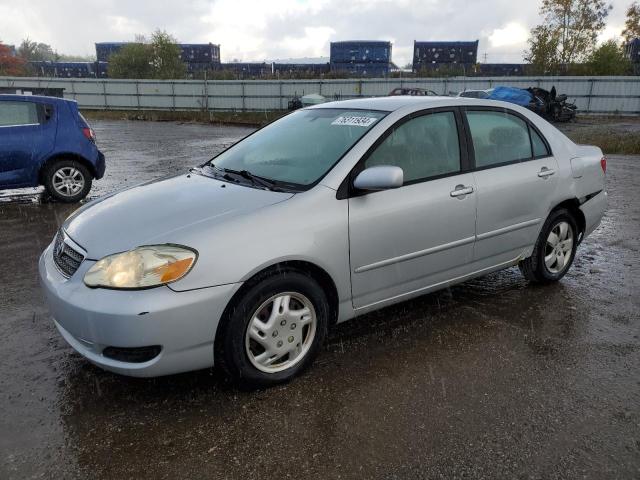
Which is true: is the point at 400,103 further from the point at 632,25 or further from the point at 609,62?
the point at 632,25

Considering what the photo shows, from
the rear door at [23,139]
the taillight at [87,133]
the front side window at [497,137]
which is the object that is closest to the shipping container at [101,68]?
the taillight at [87,133]

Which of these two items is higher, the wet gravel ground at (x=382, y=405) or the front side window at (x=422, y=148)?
the front side window at (x=422, y=148)

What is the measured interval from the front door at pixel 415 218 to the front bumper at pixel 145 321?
0.91 m

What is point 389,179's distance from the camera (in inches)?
118

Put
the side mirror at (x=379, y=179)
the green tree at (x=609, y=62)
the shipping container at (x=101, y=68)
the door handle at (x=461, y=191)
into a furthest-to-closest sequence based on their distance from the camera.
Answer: the shipping container at (x=101, y=68), the green tree at (x=609, y=62), the door handle at (x=461, y=191), the side mirror at (x=379, y=179)

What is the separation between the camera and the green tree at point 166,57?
46.6m

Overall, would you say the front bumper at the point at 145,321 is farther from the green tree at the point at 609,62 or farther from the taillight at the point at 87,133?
the green tree at the point at 609,62

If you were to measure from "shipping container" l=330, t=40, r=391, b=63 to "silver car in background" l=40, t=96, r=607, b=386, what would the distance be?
150ft

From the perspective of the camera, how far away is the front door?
3.16 metres

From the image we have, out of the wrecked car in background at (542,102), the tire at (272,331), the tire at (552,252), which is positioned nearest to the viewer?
the tire at (272,331)

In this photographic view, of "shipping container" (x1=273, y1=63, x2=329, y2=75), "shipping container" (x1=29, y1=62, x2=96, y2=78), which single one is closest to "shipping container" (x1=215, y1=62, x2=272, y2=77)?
"shipping container" (x1=273, y1=63, x2=329, y2=75)

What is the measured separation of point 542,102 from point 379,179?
23.5 metres

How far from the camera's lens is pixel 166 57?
154ft

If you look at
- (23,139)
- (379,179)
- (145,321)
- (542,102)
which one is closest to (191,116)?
(542,102)
